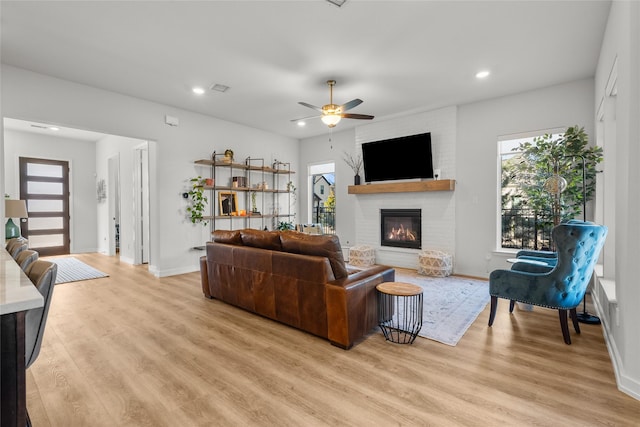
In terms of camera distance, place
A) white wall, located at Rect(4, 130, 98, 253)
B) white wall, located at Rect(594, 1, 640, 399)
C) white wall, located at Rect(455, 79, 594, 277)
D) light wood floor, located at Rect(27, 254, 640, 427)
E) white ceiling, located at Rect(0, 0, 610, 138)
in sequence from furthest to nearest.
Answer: white wall, located at Rect(4, 130, 98, 253)
white wall, located at Rect(455, 79, 594, 277)
white ceiling, located at Rect(0, 0, 610, 138)
white wall, located at Rect(594, 1, 640, 399)
light wood floor, located at Rect(27, 254, 640, 427)

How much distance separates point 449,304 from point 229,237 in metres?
2.83

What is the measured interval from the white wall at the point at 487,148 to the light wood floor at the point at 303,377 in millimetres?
1941

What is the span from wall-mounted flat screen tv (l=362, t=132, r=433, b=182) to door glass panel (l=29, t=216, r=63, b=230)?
7.81 metres

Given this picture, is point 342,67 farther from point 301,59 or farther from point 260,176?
point 260,176

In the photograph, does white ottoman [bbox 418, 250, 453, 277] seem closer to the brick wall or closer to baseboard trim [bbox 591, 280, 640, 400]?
the brick wall

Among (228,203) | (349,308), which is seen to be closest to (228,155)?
(228,203)

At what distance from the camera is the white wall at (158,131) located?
4020 millimetres

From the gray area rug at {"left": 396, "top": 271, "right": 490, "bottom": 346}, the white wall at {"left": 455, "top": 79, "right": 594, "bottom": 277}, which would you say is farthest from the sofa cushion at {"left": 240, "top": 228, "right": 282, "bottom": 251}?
the white wall at {"left": 455, "top": 79, "right": 594, "bottom": 277}

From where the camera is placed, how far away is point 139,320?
332cm

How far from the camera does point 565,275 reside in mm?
2680

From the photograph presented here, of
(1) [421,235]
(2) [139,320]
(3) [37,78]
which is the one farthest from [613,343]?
(3) [37,78]

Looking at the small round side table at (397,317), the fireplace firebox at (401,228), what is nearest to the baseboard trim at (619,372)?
the small round side table at (397,317)

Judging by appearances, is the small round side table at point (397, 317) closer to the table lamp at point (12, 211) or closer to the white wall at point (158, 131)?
the white wall at point (158, 131)

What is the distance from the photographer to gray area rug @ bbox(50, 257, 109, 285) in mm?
5188
